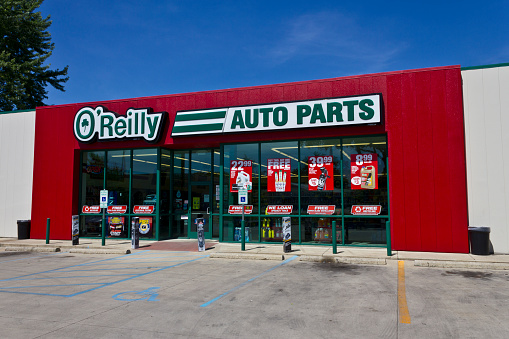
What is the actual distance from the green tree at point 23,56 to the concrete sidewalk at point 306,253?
70.1 feet

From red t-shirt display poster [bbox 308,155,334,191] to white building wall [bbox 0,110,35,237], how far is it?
13.6 meters

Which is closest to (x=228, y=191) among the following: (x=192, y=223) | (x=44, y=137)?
(x=192, y=223)

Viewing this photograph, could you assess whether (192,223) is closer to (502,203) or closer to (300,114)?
(300,114)

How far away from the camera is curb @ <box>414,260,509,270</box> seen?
10.9 m

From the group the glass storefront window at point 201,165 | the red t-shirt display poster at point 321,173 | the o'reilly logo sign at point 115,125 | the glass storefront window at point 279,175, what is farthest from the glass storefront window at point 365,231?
the o'reilly logo sign at point 115,125

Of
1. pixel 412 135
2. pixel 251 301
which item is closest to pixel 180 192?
pixel 412 135

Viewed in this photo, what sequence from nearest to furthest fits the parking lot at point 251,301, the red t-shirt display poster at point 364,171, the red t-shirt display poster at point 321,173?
1. the parking lot at point 251,301
2. the red t-shirt display poster at point 364,171
3. the red t-shirt display poster at point 321,173

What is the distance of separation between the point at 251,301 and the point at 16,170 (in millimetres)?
17036

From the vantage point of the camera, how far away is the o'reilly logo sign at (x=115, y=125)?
1725 cm

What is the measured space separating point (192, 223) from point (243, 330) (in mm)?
12683

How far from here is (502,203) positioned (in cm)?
1312

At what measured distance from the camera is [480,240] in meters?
12.8

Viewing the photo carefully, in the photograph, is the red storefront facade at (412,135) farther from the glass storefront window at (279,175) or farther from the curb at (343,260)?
the curb at (343,260)

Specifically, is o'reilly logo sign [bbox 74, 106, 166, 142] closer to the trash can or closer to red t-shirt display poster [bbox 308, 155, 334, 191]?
red t-shirt display poster [bbox 308, 155, 334, 191]
